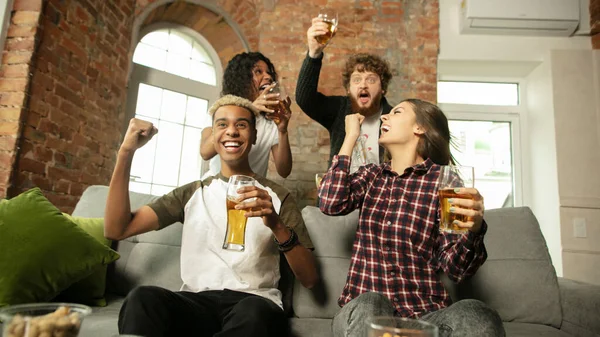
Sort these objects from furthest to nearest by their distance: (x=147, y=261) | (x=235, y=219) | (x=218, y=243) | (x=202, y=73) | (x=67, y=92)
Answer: (x=202, y=73), (x=67, y=92), (x=147, y=261), (x=218, y=243), (x=235, y=219)

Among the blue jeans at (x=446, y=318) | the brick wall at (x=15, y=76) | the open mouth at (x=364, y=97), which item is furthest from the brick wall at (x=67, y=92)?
the blue jeans at (x=446, y=318)

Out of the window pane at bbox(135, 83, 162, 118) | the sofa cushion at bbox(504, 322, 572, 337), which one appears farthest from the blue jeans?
the window pane at bbox(135, 83, 162, 118)

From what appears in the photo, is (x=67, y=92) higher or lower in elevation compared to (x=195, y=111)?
lower

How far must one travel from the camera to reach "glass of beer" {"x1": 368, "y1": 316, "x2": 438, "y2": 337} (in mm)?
705

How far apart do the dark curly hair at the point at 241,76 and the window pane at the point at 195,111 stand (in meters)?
1.68

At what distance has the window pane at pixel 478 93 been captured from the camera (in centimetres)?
389

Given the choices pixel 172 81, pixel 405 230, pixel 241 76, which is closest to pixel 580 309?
pixel 405 230

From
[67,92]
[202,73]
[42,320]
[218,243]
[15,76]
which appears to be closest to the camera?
[42,320]

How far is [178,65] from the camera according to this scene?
3.81 metres

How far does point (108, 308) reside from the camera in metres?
1.57

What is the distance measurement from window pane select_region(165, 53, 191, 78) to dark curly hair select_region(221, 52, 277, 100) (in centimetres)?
171

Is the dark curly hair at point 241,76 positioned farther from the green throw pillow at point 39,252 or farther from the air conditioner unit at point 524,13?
the air conditioner unit at point 524,13

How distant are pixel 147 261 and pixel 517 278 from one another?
1.47 meters

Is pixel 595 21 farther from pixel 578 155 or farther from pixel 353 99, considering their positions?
pixel 353 99
